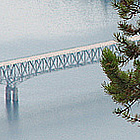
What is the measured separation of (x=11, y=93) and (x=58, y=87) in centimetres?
291

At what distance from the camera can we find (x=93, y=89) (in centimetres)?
2980

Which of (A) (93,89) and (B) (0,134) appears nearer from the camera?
(B) (0,134)

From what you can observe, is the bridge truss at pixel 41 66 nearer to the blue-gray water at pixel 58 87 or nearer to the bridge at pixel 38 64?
the bridge at pixel 38 64

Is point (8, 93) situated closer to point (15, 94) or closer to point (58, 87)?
point (15, 94)

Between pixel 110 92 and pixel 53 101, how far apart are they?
864 inches

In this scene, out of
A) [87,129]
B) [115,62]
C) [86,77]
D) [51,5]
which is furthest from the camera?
[51,5]

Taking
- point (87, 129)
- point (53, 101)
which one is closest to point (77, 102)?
point (53, 101)

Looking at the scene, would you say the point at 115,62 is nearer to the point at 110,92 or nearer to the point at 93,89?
the point at 110,92

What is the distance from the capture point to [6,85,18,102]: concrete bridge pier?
29.6 meters

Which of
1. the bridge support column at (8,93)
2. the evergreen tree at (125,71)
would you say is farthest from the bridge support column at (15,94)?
the evergreen tree at (125,71)

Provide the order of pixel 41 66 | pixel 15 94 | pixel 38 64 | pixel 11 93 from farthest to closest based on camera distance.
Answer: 1. pixel 41 66
2. pixel 38 64
3. pixel 15 94
4. pixel 11 93

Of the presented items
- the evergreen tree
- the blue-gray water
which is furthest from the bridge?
the evergreen tree

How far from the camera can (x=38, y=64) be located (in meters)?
31.9

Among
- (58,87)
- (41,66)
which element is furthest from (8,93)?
(58,87)
